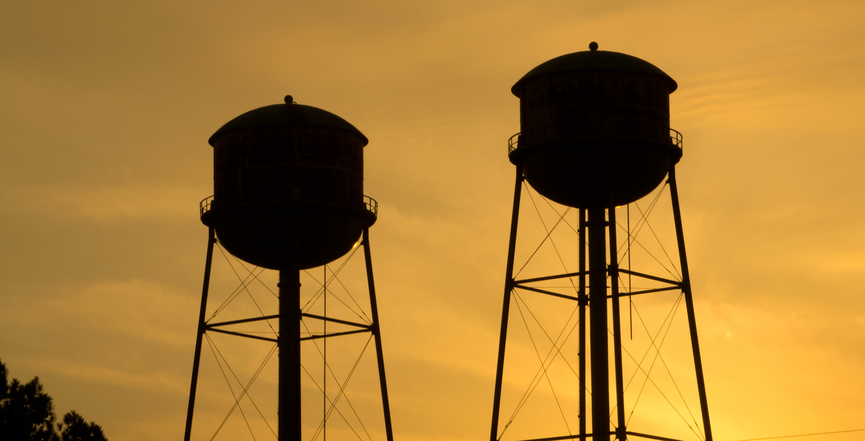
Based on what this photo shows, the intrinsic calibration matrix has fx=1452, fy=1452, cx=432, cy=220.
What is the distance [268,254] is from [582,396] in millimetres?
9136

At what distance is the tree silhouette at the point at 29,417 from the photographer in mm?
39188

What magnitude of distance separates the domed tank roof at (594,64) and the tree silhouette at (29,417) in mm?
15922

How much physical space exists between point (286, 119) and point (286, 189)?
74.0 inches

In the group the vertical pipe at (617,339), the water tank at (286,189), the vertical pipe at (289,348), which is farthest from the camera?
the vertical pipe at (289,348)

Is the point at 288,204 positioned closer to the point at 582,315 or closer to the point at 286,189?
the point at 286,189

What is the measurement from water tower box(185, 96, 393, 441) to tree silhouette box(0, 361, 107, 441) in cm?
415

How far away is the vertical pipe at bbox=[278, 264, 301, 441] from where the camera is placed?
38219 mm

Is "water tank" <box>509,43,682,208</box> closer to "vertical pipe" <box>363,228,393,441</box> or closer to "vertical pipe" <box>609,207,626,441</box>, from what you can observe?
"vertical pipe" <box>609,207,626,441</box>

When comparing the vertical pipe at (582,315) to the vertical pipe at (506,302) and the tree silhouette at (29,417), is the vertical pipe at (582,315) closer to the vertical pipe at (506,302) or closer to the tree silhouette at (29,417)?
the vertical pipe at (506,302)

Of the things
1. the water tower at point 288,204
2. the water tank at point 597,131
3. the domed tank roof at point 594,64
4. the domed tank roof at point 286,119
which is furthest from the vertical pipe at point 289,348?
the domed tank roof at point 594,64

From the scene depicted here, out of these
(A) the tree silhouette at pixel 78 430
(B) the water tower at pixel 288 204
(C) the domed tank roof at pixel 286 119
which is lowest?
(A) the tree silhouette at pixel 78 430

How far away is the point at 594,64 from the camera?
33812mm

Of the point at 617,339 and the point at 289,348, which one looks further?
the point at 289,348

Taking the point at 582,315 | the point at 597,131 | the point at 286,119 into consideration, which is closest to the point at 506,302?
the point at 582,315
